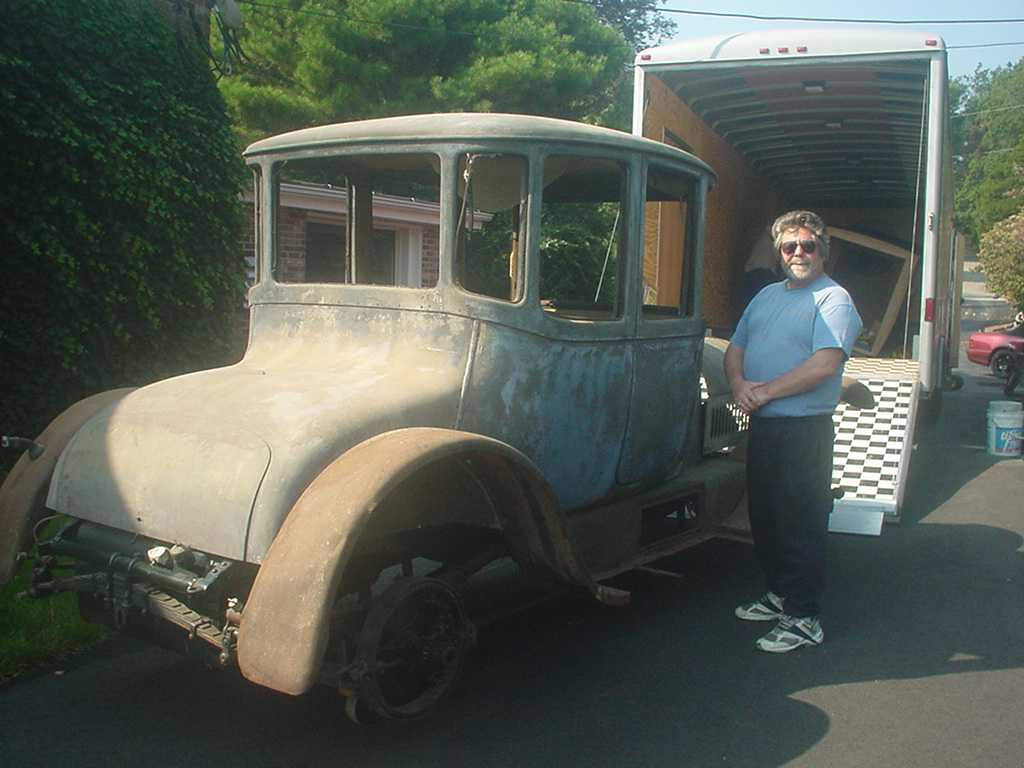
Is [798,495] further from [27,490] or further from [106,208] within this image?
[106,208]

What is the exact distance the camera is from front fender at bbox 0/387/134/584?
358 centimetres

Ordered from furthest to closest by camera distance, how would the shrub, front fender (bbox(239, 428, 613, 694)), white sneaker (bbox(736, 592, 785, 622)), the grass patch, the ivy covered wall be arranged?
the shrub, the ivy covered wall, white sneaker (bbox(736, 592, 785, 622)), the grass patch, front fender (bbox(239, 428, 613, 694))

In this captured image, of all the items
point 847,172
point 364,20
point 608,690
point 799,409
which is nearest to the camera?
point 608,690

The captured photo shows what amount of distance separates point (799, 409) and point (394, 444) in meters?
1.99

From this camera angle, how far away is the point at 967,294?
58.1 meters

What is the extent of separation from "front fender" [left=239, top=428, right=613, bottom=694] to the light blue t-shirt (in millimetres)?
1647

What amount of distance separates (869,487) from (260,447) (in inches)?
182

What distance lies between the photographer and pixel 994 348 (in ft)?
64.5

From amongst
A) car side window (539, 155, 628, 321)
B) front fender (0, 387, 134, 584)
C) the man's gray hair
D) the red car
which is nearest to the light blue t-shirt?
the man's gray hair

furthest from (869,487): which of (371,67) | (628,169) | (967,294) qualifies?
(967,294)

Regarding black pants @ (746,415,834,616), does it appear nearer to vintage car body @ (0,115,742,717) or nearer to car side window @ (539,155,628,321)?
vintage car body @ (0,115,742,717)

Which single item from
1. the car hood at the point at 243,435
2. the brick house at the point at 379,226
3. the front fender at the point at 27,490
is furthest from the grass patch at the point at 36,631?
the brick house at the point at 379,226

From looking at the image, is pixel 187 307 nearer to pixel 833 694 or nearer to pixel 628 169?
pixel 628 169

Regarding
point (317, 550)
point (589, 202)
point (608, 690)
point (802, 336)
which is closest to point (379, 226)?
point (589, 202)
